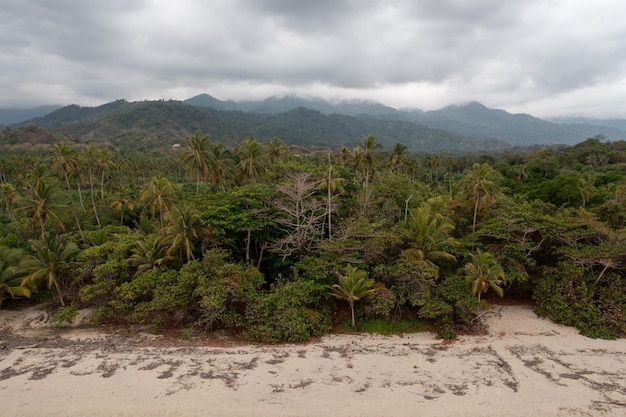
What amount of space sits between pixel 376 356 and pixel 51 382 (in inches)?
601

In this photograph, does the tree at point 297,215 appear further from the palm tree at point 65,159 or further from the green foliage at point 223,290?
the palm tree at point 65,159

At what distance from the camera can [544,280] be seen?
22.0m

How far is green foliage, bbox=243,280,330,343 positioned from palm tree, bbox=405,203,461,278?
7.18 m

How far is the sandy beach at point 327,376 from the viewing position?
1374cm

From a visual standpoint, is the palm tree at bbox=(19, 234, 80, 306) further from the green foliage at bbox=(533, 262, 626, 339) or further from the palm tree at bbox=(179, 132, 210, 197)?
the green foliage at bbox=(533, 262, 626, 339)

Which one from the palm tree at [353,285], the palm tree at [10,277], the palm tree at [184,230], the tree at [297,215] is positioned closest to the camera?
the palm tree at [353,285]

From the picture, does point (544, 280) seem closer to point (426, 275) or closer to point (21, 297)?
point (426, 275)

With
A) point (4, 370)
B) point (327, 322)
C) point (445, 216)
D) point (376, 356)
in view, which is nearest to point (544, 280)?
point (445, 216)

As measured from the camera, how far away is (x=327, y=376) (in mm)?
15867

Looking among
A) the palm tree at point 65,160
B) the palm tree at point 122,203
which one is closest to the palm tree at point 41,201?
the palm tree at point 65,160

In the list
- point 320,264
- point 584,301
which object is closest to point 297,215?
point 320,264

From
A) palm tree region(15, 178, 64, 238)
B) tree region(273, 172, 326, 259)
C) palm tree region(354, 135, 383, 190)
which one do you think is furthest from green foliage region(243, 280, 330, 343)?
palm tree region(354, 135, 383, 190)

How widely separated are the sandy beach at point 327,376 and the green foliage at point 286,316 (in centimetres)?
75

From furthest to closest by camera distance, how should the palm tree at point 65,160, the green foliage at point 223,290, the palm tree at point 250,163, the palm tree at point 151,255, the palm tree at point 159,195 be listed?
the palm tree at point 250,163 → the palm tree at point 65,160 → the palm tree at point 159,195 → the palm tree at point 151,255 → the green foliage at point 223,290
